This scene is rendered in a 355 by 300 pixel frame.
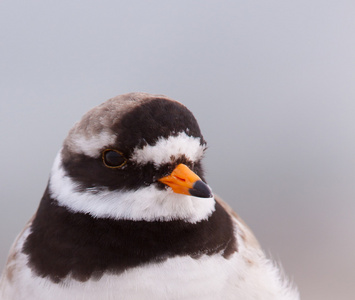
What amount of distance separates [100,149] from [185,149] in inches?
19.6

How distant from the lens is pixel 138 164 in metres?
3.52

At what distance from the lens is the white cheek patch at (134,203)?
3539mm

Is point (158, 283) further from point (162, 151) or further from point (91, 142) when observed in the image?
point (91, 142)

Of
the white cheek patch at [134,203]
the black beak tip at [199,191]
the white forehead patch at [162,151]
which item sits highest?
the white forehead patch at [162,151]

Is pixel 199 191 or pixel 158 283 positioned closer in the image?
pixel 199 191

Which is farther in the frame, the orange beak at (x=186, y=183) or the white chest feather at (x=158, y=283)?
the white chest feather at (x=158, y=283)

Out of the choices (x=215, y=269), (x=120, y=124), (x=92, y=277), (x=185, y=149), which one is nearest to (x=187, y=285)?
(x=215, y=269)

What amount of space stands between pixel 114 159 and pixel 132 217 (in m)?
0.35

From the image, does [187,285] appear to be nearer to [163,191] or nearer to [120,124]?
[163,191]

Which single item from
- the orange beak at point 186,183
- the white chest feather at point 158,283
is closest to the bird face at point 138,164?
the orange beak at point 186,183

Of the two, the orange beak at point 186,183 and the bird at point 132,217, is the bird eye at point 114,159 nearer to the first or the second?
the bird at point 132,217

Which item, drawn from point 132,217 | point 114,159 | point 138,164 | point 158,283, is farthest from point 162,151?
point 158,283

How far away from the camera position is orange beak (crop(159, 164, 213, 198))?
343cm

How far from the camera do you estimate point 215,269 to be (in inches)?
148
